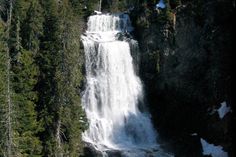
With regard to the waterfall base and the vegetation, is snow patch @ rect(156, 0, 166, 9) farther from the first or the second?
the waterfall base

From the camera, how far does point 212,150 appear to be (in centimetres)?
4572

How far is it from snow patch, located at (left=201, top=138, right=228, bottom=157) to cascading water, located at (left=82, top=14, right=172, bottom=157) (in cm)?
530

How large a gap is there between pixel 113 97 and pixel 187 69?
8.49 meters

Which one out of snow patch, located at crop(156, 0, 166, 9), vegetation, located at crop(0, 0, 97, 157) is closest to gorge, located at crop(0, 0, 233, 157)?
vegetation, located at crop(0, 0, 97, 157)

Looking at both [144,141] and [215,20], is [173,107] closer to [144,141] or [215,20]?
[144,141]

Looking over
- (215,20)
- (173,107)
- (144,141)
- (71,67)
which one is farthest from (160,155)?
(215,20)

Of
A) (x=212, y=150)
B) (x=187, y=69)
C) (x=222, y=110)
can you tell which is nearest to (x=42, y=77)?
(x=187, y=69)

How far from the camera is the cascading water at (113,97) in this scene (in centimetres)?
4900

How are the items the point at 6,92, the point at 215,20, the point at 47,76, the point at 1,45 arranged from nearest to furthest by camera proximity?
the point at 6,92 < the point at 1,45 < the point at 47,76 < the point at 215,20

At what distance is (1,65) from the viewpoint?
125 ft

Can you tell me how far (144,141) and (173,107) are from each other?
16.9ft

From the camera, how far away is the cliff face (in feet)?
157

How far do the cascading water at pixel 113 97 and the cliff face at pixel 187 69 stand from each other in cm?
168

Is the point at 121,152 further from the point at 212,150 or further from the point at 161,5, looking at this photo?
the point at 161,5
